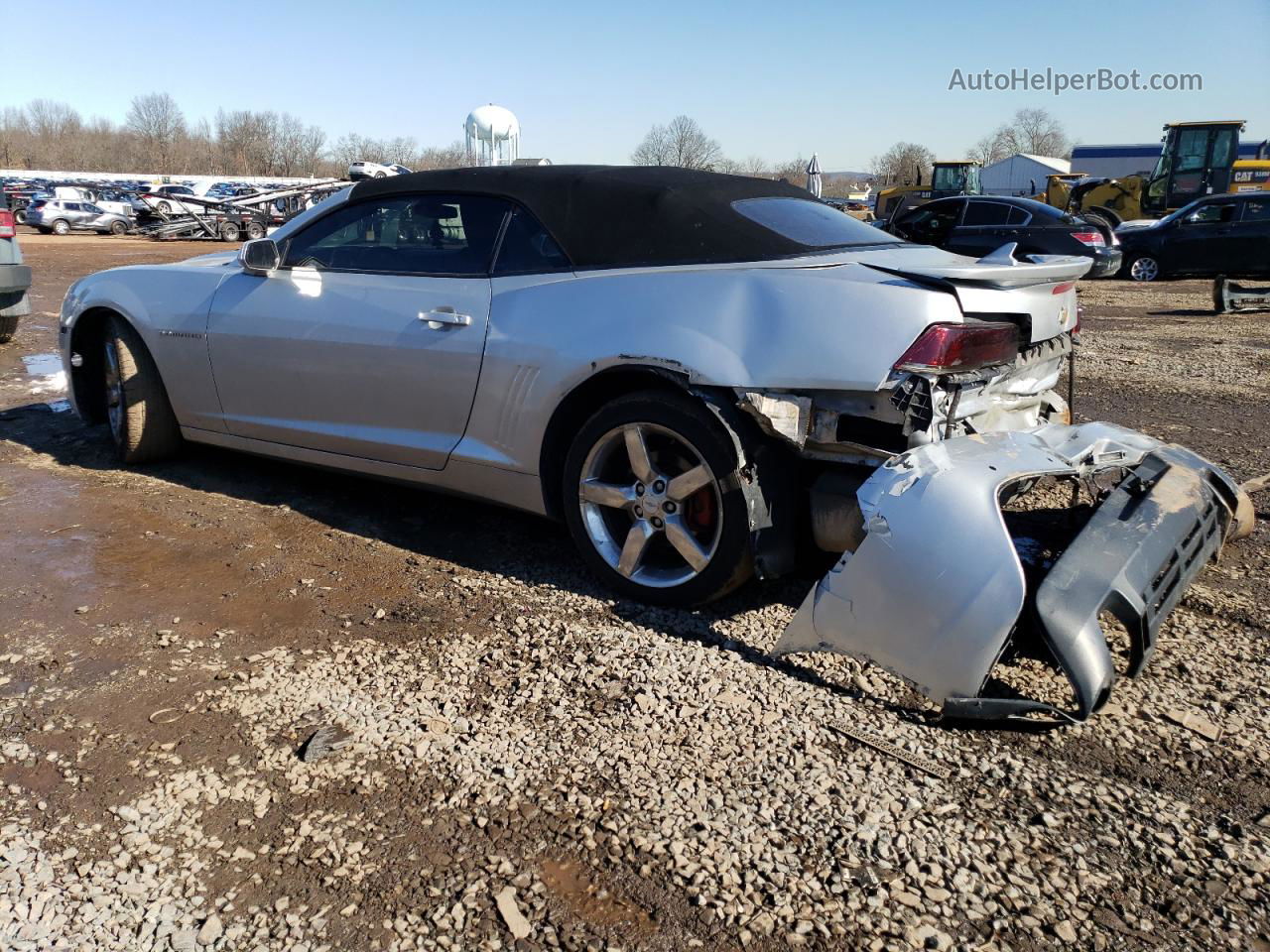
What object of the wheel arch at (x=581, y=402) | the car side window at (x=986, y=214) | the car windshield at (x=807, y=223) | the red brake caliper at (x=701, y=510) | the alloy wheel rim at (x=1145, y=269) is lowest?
the alloy wheel rim at (x=1145, y=269)

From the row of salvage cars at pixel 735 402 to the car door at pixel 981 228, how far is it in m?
12.6

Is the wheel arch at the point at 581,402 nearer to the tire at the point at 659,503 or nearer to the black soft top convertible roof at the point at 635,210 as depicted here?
the tire at the point at 659,503

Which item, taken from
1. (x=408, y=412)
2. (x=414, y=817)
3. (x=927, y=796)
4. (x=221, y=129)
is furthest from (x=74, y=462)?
(x=221, y=129)

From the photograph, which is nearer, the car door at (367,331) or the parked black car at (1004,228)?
the car door at (367,331)

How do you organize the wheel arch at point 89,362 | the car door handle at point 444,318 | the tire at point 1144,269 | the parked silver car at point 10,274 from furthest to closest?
the tire at point 1144,269
the parked silver car at point 10,274
the wheel arch at point 89,362
the car door handle at point 444,318

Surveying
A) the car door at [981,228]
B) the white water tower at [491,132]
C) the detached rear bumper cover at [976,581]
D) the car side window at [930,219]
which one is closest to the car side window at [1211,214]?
the car door at [981,228]

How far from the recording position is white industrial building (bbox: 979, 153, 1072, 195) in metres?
77.4

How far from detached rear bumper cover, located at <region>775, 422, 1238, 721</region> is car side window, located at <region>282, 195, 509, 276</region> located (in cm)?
195

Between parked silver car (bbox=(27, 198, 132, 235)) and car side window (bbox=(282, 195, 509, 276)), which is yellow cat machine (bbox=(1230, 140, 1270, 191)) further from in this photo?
parked silver car (bbox=(27, 198, 132, 235))

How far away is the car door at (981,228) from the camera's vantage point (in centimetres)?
1595

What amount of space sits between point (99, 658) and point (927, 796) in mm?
2537

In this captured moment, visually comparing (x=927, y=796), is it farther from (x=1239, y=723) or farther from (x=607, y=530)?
(x=607, y=530)

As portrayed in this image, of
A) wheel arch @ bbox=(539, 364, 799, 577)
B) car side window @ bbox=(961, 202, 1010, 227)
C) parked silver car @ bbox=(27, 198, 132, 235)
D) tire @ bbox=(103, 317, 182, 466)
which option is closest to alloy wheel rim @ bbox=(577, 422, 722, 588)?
wheel arch @ bbox=(539, 364, 799, 577)

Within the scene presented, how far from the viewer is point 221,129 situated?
112m
